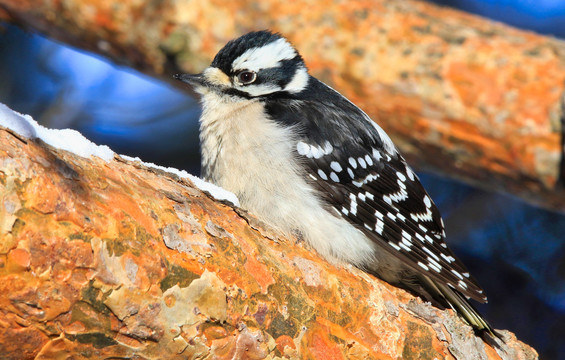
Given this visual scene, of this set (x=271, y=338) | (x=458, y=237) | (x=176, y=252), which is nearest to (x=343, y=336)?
(x=271, y=338)

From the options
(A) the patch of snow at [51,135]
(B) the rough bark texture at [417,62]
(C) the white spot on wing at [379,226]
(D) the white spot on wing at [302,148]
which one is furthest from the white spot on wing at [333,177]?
(B) the rough bark texture at [417,62]

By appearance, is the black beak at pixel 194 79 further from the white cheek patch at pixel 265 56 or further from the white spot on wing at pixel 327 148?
the white spot on wing at pixel 327 148

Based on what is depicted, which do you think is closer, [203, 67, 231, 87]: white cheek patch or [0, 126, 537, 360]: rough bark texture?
[0, 126, 537, 360]: rough bark texture

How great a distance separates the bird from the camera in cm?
268

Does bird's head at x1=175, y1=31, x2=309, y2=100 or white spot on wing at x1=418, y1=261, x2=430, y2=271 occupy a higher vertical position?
bird's head at x1=175, y1=31, x2=309, y2=100

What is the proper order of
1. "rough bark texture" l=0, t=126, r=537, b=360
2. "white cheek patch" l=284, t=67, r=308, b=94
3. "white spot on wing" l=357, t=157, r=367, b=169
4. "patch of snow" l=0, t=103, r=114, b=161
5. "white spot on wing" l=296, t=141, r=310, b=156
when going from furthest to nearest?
"white cheek patch" l=284, t=67, r=308, b=94 < "white spot on wing" l=357, t=157, r=367, b=169 < "white spot on wing" l=296, t=141, r=310, b=156 < "patch of snow" l=0, t=103, r=114, b=161 < "rough bark texture" l=0, t=126, r=537, b=360

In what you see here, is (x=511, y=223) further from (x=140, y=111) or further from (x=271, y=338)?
(x=271, y=338)

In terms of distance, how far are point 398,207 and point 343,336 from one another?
2.84 feet

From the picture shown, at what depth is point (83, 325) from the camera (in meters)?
1.69

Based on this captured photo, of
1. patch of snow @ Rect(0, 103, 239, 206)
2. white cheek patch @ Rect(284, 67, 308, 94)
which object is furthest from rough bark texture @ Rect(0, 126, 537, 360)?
white cheek patch @ Rect(284, 67, 308, 94)

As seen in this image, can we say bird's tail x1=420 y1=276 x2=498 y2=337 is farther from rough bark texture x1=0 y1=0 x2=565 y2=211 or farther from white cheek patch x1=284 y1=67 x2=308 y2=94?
rough bark texture x1=0 y1=0 x2=565 y2=211

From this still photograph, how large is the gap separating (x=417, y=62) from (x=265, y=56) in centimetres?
141

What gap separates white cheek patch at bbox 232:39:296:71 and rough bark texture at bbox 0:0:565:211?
3.79 feet

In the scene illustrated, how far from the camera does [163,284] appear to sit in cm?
185
